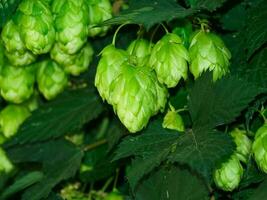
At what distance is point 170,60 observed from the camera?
1.47 m

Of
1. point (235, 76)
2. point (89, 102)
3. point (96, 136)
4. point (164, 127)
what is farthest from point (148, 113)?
point (96, 136)

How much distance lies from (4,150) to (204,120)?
780 mm

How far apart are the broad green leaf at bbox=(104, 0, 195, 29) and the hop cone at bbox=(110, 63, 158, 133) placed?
0.34 ft

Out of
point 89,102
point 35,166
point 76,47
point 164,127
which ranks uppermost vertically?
point 76,47

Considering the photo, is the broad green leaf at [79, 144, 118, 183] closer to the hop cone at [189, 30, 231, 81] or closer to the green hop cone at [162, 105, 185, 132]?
the green hop cone at [162, 105, 185, 132]

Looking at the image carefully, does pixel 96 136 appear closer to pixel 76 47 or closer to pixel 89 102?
pixel 89 102

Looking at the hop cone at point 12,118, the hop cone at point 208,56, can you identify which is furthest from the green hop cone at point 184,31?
the hop cone at point 12,118

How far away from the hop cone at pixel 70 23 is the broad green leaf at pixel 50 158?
1.22ft

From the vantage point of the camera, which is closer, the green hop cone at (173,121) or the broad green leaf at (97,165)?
the green hop cone at (173,121)

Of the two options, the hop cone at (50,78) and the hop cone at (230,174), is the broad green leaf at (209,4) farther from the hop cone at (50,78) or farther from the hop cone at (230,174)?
the hop cone at (50,78)

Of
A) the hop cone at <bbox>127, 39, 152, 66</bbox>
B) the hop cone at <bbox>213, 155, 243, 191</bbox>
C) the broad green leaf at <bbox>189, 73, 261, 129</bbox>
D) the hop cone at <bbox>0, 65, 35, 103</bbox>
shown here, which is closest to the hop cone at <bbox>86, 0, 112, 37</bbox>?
the hop cone at <bbox>127, 39, 152, 66</bbox>

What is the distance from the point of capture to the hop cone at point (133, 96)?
144 cm

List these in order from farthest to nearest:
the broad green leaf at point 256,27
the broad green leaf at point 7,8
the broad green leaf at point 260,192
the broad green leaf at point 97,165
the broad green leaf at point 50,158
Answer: the broad green leaf at point 97,165, the broad green leaf at point 50,158, the broad green leaf at point 7,8, the broad green leaf at point 256,27, the broad green leaf at point 260,192

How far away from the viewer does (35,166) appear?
212cm
